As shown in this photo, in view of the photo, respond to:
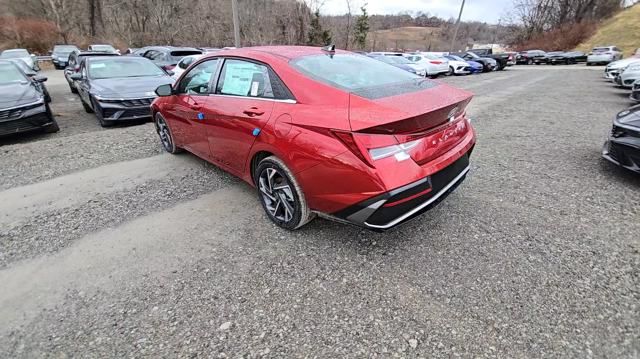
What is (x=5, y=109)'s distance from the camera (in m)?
5.60

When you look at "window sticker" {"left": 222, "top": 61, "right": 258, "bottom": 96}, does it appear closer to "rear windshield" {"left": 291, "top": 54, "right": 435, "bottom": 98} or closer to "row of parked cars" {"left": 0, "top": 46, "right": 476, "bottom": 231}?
"row of parked cars" {"left": 0, "top": 46, "right": 476, "bottom": 231}

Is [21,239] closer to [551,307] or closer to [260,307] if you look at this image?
[260,307]

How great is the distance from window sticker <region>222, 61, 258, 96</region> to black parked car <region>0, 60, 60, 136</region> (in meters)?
4.88

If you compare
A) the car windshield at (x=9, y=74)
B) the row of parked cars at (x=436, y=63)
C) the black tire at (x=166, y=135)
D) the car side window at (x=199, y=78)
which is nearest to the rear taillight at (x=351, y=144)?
the car side window at (x=199, y=78)

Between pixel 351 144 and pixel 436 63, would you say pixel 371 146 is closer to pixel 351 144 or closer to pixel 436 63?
pixel 351 144

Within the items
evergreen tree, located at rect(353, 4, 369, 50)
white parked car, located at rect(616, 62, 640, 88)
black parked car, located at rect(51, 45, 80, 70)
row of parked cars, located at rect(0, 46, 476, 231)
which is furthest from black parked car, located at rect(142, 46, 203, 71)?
evergreen tree, located at rect(353, 4, 369, 50)

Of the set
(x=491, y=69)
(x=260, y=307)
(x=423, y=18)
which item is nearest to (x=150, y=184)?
(x=260, y=307)

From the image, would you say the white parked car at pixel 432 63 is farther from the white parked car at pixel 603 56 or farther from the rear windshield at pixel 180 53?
the white parked car at pixel 603 56

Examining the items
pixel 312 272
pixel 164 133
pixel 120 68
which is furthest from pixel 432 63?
pixel 312 272

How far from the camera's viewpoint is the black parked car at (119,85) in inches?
262

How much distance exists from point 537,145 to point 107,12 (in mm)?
43971

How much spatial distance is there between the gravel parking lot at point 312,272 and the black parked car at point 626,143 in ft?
0.84

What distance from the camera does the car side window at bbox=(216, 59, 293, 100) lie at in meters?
2.79

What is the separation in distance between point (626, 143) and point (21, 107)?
9.06 metres
